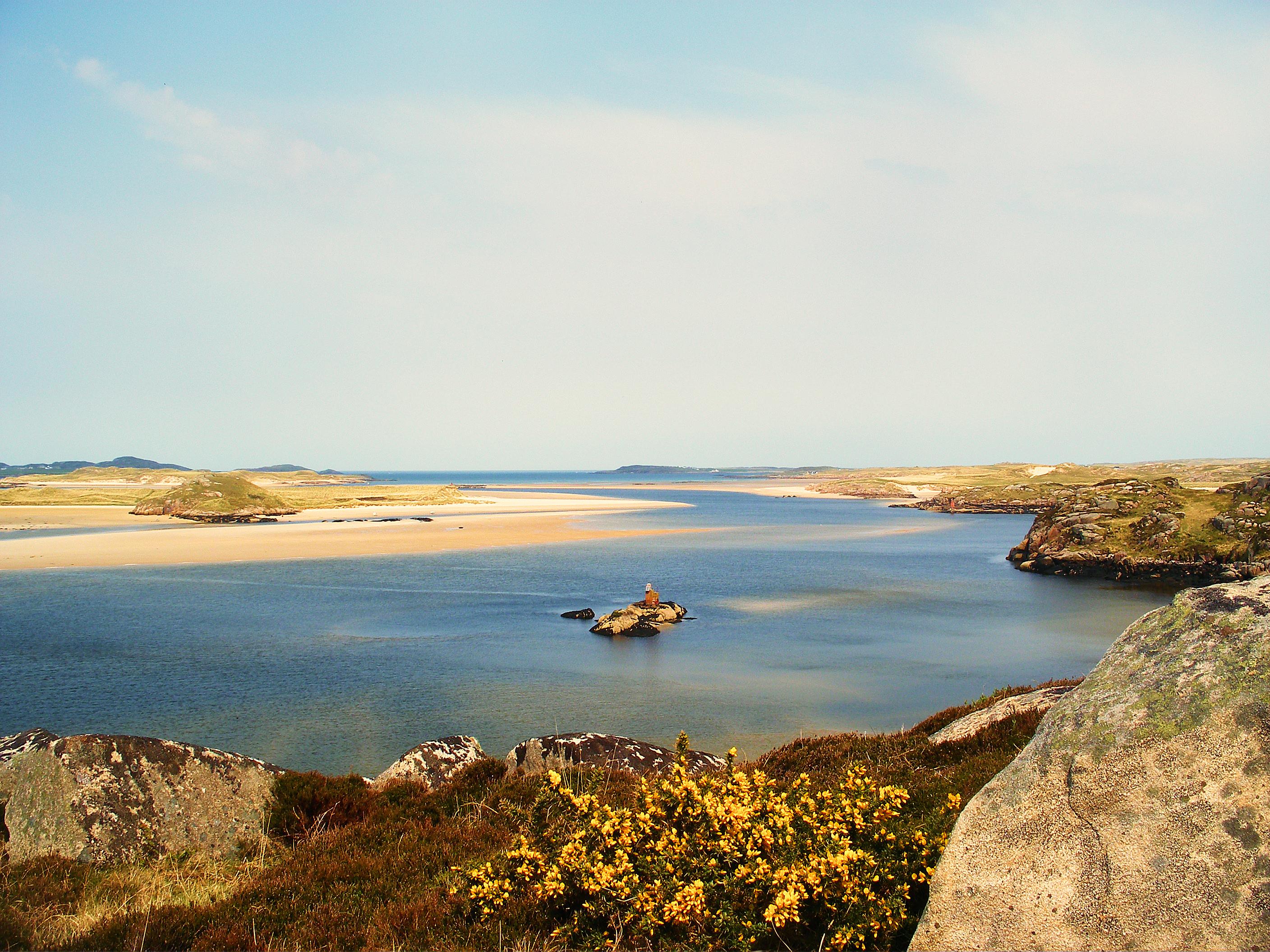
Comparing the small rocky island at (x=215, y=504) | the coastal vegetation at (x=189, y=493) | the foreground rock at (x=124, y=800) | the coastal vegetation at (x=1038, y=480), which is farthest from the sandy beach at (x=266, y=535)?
the coastal vegetation at (x=1038, y=480)

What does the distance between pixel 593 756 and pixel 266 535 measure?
6701cm

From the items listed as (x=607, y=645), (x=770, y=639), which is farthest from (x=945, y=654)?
(x=607, y=645)

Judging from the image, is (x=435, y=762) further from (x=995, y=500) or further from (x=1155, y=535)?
(x=995, y=500)

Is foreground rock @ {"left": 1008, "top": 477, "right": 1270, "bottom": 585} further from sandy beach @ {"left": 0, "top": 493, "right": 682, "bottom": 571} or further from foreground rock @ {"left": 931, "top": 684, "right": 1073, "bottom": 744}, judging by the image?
sandy beach @ {"left": 0, "top": 493, "right": 682, "bottom": 571}

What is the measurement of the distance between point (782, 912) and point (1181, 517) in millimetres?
57193

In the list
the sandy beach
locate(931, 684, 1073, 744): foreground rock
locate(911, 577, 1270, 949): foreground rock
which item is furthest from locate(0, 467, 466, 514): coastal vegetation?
locate(911, 577, 1270, 949): foreground rock

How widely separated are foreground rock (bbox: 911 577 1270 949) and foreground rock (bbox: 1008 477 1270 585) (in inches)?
1682

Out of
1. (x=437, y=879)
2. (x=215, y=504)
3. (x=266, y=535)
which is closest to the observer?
(x=437, y=879)

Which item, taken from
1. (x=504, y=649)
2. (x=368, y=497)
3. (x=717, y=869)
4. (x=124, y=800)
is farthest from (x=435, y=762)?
(x=368, y=497)

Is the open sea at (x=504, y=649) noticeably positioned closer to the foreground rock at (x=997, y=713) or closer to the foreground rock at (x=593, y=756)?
the foreground rock at (x=593, y=756)

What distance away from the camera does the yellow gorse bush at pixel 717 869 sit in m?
5.22

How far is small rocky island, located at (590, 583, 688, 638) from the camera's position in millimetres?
31719

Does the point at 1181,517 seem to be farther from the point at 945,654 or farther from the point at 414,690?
the point at 414,690

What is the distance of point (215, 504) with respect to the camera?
280 feet
